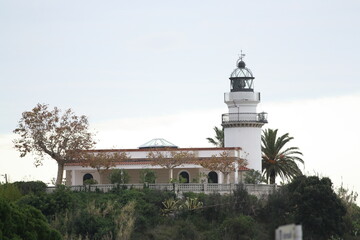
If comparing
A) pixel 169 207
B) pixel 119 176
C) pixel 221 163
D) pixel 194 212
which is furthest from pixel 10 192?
pixel 221 163

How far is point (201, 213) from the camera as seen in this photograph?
4628 centimetres

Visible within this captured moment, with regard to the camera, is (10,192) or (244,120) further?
(244,120)

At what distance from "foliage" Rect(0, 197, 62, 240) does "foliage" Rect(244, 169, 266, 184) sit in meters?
19.9

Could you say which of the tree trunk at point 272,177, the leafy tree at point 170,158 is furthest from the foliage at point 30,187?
the tree trunk at point 272,177

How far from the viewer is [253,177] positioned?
52594 millimetres

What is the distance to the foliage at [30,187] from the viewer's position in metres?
48.4

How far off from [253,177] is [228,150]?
3638 millimetres

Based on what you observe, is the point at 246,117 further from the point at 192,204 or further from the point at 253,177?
the point at 192,204

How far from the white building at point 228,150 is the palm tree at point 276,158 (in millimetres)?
2430

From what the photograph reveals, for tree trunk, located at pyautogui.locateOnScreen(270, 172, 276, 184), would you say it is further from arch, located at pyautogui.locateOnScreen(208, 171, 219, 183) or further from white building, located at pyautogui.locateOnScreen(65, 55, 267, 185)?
arch, located at pyautogui.locateOnScreen(208, 171, 219, 183)

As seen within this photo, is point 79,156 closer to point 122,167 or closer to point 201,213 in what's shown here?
point 122,167

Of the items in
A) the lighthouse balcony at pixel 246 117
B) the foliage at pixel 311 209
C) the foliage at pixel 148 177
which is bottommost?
the foliage at pixel 311 209

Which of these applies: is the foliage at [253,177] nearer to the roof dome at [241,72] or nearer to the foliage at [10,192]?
the roof dome at [241,72]

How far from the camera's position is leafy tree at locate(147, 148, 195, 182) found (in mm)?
53531
